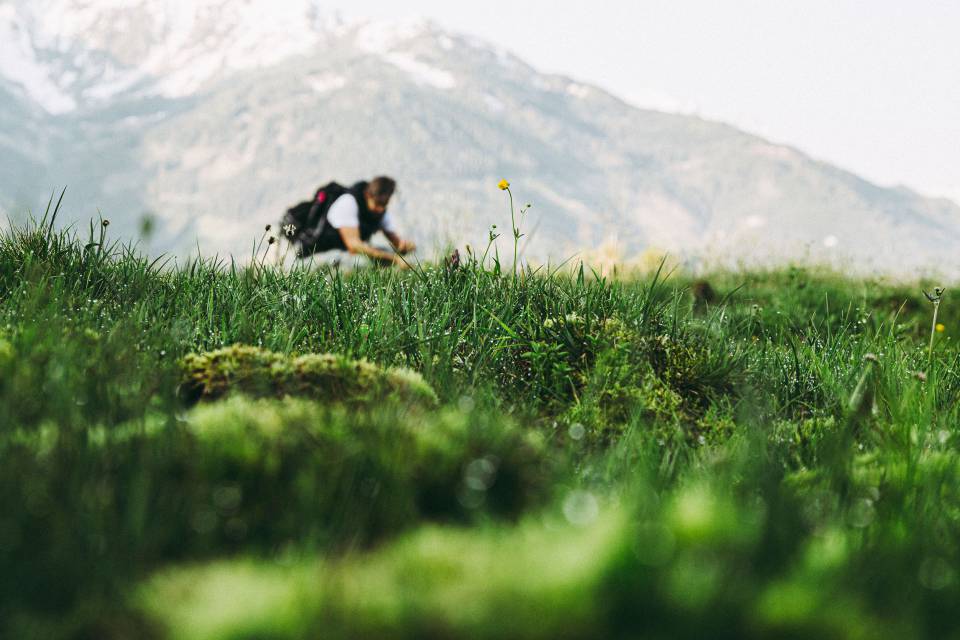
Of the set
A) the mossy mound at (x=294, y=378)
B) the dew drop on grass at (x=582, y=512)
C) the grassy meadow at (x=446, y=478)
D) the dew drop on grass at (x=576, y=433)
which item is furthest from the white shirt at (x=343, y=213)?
the dew drop on grass at (x=582, y=512)

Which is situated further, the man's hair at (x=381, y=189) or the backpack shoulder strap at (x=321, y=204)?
the man's hair at (x=381, y=189)

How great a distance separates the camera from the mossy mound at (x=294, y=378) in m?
2.59

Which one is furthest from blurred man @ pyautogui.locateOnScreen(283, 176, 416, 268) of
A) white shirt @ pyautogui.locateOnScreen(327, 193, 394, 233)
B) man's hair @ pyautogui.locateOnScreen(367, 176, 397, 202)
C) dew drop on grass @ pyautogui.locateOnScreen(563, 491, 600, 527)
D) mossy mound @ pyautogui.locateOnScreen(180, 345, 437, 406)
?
dew drop on grass @ pyautogui.locateOnScreen(563, 491, 600, 527)

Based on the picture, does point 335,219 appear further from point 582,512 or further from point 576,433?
point 582,512

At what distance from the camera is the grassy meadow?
41.1 inches

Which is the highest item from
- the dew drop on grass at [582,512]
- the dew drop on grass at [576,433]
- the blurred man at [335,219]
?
the blurred man at [335,219]

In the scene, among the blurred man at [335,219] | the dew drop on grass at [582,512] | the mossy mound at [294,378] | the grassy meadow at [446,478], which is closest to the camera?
the grassy meadow at [446,478]

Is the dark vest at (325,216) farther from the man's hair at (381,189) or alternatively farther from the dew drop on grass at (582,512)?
the dew drop on grass at (582,512)

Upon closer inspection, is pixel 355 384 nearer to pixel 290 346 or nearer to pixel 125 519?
pixel 290 346

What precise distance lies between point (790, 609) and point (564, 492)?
0.87 metres

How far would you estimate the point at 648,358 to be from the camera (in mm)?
3691

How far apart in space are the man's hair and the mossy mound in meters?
8.17

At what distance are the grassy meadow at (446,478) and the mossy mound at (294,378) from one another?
0.03 ft

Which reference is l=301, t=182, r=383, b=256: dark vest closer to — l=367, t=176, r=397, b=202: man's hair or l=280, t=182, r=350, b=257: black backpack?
l=280, t=182, r=350, b=257: black backpack
